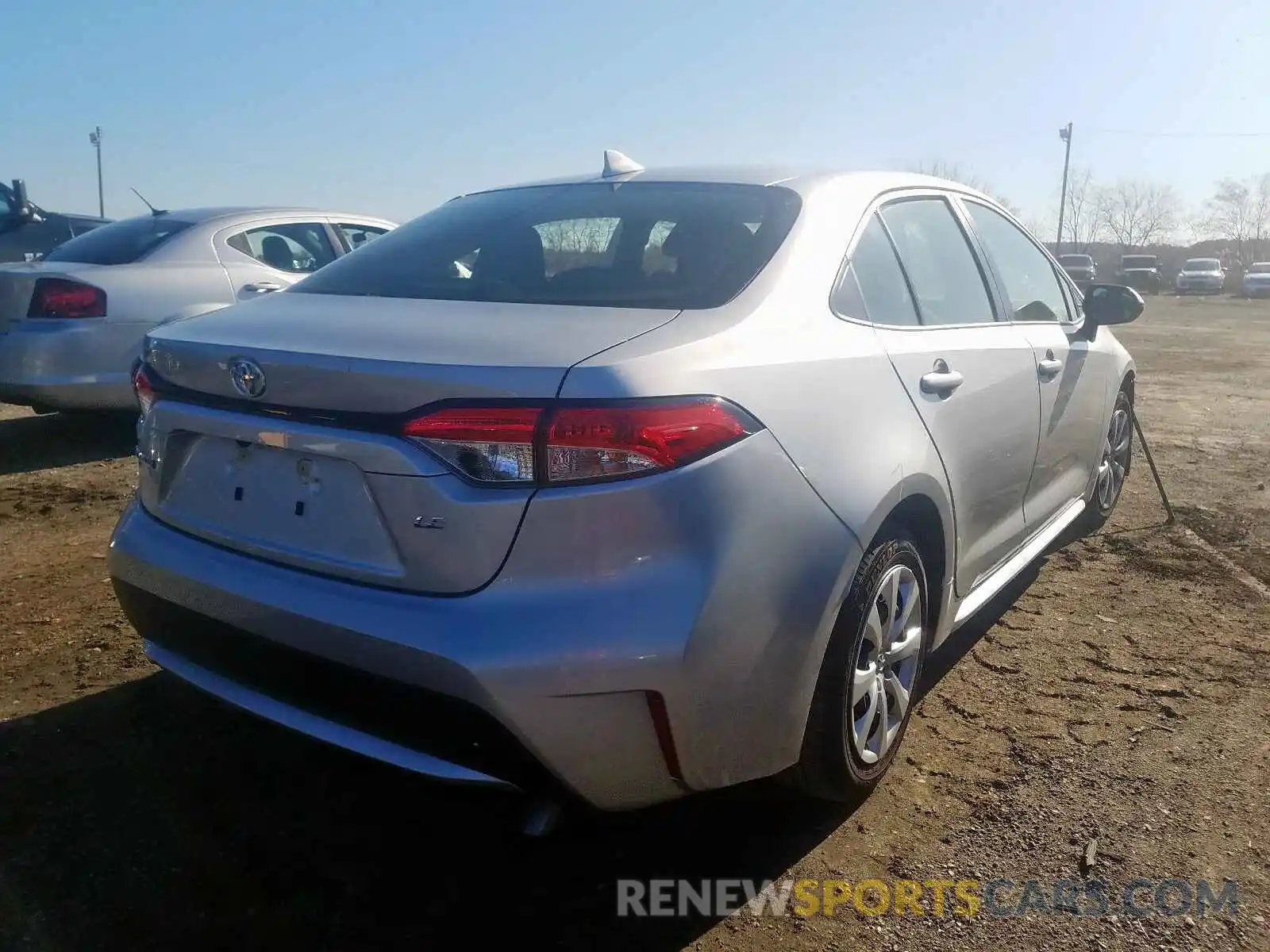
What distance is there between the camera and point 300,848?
2438 millimetres

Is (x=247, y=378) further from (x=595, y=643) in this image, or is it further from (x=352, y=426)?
(x=595, y=643)

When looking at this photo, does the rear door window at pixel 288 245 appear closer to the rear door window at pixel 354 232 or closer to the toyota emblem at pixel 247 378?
the rear door window at pixel 354 232

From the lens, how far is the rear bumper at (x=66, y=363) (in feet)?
19.5

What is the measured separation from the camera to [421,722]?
2.00 meters

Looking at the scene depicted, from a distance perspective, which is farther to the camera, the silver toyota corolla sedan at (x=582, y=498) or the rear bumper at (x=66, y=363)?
the rear bumper at (x=66, y=363)

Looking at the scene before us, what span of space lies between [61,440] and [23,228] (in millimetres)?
5807

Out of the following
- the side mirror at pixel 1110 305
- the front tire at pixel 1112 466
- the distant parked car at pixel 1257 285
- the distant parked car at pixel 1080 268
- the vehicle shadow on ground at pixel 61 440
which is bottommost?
the distant parked car at pixel 1257 285

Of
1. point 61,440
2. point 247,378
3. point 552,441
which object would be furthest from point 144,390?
A: point 61,440

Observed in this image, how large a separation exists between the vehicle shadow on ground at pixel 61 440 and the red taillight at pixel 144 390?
414cm

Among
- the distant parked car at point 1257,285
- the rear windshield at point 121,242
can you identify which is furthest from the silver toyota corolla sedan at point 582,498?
the distant parked car at point 1257,285

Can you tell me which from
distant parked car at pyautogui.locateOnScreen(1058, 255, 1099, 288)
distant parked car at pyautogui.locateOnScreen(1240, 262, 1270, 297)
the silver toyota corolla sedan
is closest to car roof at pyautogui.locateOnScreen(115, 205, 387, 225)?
the silver toyota corolla sedan

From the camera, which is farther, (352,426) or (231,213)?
(231,213)

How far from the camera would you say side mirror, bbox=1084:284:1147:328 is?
168 inches

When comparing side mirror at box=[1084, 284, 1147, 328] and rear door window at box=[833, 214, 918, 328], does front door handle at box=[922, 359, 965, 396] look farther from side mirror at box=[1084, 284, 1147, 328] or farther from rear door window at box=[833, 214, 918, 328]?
side mirror at box=[1084, 284, 1147, 328]
